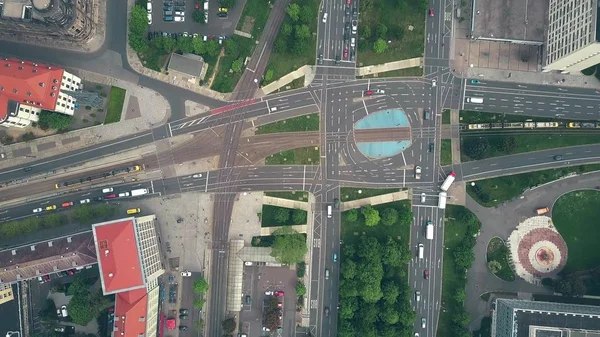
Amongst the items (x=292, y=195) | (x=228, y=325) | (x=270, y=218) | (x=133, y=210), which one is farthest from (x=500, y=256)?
(x=133, y=210)

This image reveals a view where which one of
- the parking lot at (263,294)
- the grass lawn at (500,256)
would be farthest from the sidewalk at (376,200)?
the grass lawn at (500,256)

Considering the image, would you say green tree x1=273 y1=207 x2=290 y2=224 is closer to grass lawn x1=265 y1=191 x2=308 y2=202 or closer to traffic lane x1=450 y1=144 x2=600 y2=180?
grass lawn x1=265 y1=191 x2=308 y2=202

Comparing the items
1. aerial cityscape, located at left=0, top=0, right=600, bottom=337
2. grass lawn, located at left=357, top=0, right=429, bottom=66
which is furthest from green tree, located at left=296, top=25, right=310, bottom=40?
grass lawn, located at left=357, top=0, right=429, bottom=66

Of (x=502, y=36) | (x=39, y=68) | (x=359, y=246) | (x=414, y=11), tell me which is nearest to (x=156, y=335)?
(x=359, y=246)

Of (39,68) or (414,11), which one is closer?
(39,68)

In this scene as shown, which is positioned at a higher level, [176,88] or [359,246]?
[176,88]

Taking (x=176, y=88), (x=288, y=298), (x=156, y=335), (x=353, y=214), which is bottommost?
(x=156, y=335)

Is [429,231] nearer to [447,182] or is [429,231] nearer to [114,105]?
[447,182]

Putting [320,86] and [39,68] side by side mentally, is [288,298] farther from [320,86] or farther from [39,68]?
[39,68]
